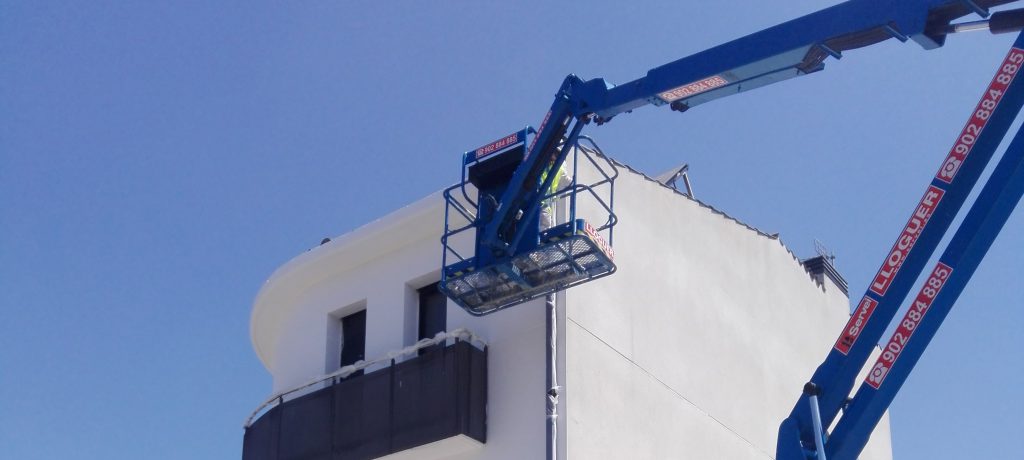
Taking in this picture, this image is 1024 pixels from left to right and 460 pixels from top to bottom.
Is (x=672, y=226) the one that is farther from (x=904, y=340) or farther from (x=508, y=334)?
(x=904, y=340)

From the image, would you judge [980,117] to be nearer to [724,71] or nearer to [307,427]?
[724,71]

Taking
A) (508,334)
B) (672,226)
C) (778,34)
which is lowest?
(508,334)

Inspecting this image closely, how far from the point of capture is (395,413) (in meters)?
23.7

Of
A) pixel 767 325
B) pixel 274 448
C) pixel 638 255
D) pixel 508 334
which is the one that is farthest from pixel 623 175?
pixel 274 448

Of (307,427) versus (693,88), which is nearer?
(693,88)

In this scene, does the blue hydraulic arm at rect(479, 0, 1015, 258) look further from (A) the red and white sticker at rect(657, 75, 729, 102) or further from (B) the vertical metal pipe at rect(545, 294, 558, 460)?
(B) the vertical metal pipe at rect(545, 294, 558, 460)

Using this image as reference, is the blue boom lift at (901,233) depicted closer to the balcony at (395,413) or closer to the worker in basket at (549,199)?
the worker in basket at (549,199)

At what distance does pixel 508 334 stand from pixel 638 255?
3346 millimetres

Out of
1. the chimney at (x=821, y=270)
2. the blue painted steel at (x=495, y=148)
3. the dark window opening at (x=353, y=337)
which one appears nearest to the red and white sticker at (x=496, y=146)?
the blue painted steel at (x=495, y=148)

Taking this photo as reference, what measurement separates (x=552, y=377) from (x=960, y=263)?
272 inches

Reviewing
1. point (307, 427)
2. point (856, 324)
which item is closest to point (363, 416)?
point (307, 427)

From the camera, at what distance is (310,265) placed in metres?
27.3

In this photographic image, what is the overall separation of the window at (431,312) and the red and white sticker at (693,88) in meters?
6.81

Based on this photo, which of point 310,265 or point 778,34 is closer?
point 778,34
